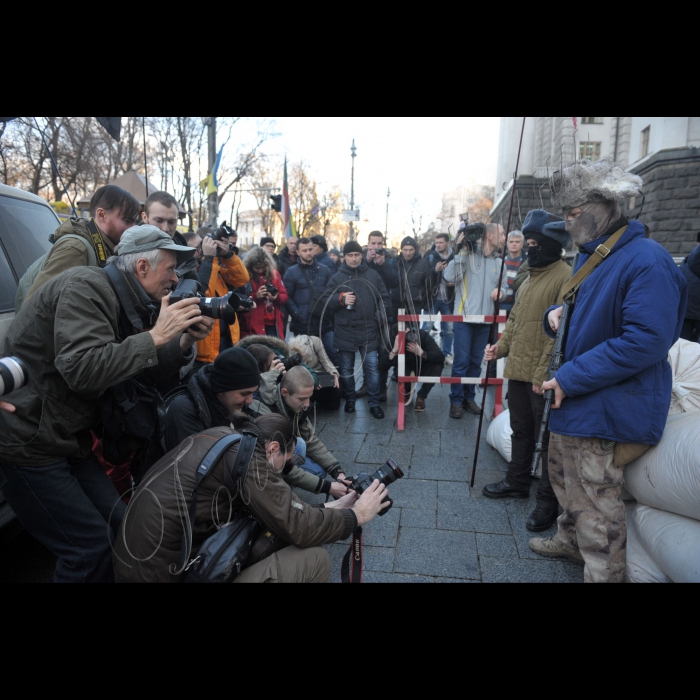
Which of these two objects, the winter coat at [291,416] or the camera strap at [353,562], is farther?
the winter coat at [291,416]

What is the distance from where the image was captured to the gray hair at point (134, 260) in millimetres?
2097

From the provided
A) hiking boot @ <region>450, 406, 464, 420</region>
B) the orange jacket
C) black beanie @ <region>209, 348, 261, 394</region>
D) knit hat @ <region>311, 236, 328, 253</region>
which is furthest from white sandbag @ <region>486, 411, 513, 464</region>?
knit hat @ <region>311, 236, 328, 253</region>

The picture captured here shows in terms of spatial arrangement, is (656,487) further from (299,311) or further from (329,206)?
(329,206)

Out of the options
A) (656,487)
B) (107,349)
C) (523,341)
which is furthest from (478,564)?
(107,349)

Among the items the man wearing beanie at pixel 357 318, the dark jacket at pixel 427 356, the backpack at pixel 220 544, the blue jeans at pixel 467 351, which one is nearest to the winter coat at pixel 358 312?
the man wearing beanie at pixel 357 318

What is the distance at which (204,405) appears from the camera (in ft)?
8.68

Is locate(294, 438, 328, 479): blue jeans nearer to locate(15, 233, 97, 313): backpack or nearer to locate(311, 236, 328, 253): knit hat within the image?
locate(15, 233, 97, 313): backpack

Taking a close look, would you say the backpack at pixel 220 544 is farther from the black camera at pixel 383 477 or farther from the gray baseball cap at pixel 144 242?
the gray baseball cap at pixel 144 242

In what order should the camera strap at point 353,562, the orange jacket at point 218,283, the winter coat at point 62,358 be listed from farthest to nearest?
the orange jacket at point 218,283 → the camera strap at point 353,562 → the winter coat at point 62,358

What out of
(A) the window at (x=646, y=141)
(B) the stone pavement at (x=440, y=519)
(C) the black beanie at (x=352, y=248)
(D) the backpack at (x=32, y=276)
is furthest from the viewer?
(A) the window at (x=646, y=141)

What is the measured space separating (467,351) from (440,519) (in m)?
2.49

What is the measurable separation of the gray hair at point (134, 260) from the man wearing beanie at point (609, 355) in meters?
1.86

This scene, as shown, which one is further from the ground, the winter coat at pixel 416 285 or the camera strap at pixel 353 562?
the winter coat at pixel 416 285

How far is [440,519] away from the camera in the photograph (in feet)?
10.7
